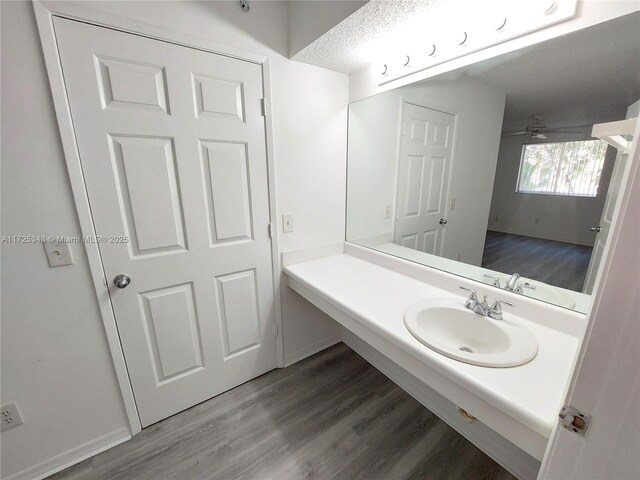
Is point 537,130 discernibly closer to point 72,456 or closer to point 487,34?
point 487,34

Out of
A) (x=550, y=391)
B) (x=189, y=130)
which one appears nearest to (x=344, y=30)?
(x=189, y=130)

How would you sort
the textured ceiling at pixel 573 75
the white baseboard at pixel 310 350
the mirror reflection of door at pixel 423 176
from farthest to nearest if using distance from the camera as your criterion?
the white baseboard at pixel 310 350, the mirror reflection of door at pixel 423 176, the textured ceiling at pixel 573 75

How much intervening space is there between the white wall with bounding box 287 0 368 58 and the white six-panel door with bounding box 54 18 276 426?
287mm

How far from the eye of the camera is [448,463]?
4.30 ft

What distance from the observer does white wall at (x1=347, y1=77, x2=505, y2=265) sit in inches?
50.7

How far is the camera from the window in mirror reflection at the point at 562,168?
3.18ft

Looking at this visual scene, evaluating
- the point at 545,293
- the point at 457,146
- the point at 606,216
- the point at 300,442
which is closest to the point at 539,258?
the point at 545,293

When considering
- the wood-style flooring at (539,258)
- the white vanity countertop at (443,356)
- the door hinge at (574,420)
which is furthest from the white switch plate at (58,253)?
the wood-style flooring at (539,258)

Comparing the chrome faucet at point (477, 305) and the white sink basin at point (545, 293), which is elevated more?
the white sink basin at point (545, 293)

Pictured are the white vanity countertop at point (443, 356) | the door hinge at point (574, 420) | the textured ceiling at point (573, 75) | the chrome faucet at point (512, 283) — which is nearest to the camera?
the door hinge at point (574, 420)

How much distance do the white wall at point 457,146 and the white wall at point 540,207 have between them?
5cm

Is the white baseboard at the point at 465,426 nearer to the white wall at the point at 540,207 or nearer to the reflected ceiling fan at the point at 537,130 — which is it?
the white wall at the point at 540,207

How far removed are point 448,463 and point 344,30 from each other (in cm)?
219

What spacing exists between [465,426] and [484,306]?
78 cm
